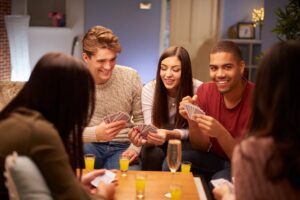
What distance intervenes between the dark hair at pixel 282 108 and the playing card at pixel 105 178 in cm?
93

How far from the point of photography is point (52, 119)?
1494mm

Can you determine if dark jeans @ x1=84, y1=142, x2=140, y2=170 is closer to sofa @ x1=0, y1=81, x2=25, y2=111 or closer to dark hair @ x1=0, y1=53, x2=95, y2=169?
sofa @ x1=0, y1=81, x2=25, y2=111

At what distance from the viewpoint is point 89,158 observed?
233 centimetres

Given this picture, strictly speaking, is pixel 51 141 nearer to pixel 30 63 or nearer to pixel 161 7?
pixel 161 7

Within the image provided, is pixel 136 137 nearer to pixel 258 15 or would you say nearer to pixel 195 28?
pixel 195 28

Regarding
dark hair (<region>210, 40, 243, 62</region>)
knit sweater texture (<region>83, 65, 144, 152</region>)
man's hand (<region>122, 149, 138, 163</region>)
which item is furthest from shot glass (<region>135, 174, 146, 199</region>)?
dark hair (<region>210, 40, 243, 62</region>)

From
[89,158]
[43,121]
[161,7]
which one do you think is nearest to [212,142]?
[89,158]

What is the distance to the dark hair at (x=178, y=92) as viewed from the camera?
296 cm

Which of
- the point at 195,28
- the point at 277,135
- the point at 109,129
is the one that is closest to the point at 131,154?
the point at 109,129

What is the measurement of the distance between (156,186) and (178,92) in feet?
3.29

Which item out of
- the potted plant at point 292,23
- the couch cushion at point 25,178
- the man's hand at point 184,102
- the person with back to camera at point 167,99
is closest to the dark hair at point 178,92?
the person with back to camera at point 167,99

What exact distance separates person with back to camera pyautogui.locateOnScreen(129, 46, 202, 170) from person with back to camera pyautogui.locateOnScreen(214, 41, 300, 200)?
1437 millimetres

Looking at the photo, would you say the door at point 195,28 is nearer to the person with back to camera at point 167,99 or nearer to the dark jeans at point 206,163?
the person with back to camera at point 167,99

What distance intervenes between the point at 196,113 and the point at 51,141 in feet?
4.46
